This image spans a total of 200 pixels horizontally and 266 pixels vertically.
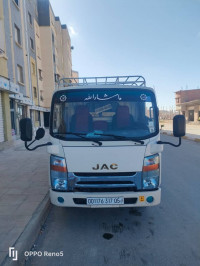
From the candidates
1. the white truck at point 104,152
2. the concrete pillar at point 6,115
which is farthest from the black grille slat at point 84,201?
the concrete pillar at point 6,115

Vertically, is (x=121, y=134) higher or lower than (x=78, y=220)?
higher

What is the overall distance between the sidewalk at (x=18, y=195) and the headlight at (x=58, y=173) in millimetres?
787

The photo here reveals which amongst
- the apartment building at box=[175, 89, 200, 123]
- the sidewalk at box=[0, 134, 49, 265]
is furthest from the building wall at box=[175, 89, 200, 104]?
the sidewalk at box=[0, 134, 49, 265]

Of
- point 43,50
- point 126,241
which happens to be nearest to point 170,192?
point 126,241

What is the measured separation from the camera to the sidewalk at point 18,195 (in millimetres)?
2629

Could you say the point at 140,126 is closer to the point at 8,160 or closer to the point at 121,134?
the point at 121,134

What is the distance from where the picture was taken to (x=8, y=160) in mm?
7438

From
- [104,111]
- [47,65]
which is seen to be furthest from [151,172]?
[47,65]

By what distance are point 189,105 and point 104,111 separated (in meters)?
37.3

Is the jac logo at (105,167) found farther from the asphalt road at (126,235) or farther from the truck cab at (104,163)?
the asphalt road at (126,235)

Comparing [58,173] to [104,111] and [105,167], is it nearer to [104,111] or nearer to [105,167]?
[105,167]

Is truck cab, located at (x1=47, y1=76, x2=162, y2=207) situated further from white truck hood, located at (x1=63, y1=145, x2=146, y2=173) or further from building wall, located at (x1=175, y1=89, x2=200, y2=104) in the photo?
building wall, located at (x1=175, y1=89, x2=200, y2=104)

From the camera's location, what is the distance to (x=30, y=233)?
8.54 ft

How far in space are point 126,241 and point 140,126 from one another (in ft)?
5.70
